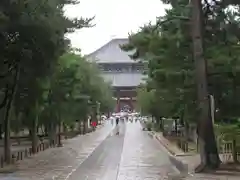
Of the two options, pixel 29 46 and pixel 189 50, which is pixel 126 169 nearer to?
pixel 189 50

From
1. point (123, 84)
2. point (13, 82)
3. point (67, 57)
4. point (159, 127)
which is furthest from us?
point (123, 84)

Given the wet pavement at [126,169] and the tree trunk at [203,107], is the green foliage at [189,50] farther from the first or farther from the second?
the wet pavement at [126,169]

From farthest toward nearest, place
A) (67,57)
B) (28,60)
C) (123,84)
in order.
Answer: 1. (123,84)
2. (67,57)
3. (28,60)

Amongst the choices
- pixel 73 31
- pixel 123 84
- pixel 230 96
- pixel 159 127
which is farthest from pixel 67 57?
pixel 123 84

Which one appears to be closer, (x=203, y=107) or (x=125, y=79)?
(x=203, y=107)

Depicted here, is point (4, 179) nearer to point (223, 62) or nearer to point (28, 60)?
point (28, 60)

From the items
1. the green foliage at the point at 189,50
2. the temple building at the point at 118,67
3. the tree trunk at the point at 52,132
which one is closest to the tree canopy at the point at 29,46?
the green foliage at the point at 189,50

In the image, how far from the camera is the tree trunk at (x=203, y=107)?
19797mm

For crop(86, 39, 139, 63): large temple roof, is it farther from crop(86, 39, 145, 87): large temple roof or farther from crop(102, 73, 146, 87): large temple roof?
crop(102, 73, 146, 87): large temple roof

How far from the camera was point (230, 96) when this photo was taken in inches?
1006

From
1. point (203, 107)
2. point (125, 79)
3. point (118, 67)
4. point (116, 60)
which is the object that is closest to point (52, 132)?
point (203, 107)

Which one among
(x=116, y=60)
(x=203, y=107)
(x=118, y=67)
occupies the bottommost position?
(x=203, y=107)

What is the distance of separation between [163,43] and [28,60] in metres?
6.21

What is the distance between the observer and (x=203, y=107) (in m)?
20.1
